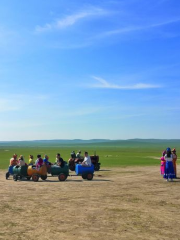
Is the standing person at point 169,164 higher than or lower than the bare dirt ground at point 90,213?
higher

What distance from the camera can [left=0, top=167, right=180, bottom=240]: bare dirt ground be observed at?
352 inches

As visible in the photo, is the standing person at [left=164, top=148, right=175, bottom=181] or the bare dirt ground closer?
the bare dirt ground

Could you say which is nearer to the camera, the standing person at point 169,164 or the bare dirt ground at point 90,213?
the bare dirt ground at point 90,213

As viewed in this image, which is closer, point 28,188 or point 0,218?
point 0,218

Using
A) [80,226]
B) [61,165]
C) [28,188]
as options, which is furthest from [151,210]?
[61,165]

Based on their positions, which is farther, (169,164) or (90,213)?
(169,164)

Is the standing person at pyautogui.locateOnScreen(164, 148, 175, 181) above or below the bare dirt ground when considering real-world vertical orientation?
above

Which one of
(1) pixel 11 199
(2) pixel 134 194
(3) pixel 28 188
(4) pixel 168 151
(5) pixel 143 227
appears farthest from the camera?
(4) pixel 168 151

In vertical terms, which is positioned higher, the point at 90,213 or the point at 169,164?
the point at 169,164

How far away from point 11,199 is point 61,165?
8510 mm

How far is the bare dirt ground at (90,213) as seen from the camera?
8.93m

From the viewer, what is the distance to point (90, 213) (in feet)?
37.4

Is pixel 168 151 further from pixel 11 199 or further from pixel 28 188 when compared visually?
pixel 11 199

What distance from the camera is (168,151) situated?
2147 centimetres
